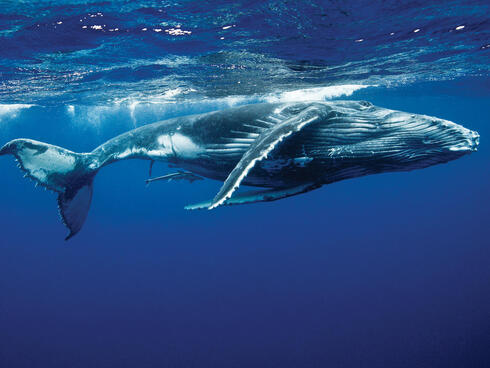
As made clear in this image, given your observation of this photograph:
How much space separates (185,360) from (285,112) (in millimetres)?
16697

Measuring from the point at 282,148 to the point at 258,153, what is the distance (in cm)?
82

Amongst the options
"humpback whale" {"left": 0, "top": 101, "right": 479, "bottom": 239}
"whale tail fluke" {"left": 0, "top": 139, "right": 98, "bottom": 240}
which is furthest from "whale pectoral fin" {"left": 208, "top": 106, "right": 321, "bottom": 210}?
"whale tail fluke" {"left": 0, "top": 139, "right": 98, "bottom": 240}

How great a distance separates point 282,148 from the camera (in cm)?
318

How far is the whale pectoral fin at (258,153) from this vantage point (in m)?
2.29

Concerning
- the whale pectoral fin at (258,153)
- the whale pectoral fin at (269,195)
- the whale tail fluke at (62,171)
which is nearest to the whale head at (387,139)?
the whale pectoral fin at (269,195)

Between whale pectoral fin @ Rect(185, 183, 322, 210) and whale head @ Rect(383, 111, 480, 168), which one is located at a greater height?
whale head @ Rect(383, 111, 480, 168)

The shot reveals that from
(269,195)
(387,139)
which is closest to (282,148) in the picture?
(269,195)

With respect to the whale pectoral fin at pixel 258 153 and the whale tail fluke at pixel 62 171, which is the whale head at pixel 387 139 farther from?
the whale tail fluke at pixel 62 171

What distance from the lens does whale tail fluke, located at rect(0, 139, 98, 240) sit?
4.74 m

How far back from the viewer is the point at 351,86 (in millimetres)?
23062

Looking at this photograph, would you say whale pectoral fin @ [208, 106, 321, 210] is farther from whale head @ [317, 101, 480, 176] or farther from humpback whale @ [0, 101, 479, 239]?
whale head @ [317, 101, 480, 176]

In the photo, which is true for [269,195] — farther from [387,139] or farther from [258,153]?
[387,139]

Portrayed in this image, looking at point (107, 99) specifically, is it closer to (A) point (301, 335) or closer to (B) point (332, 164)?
(A) point (301, 335)

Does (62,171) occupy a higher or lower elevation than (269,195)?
higher
